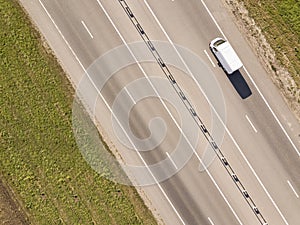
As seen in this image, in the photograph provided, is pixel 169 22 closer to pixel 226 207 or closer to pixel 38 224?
pixel 226 207

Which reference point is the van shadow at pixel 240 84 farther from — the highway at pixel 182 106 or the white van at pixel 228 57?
the white van at pixel 228 57

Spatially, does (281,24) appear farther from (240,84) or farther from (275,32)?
(240,84)

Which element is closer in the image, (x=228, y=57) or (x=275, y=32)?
(x=228, y=57)

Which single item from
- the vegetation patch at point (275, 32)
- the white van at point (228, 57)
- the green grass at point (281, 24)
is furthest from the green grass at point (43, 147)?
the green grass at point (281, 24)

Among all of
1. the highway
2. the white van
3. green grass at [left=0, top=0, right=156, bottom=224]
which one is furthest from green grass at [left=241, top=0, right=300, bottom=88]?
green grass at [left=0, top=0, right=156, bottom=224]

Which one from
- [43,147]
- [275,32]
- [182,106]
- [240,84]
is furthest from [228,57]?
[43,147]

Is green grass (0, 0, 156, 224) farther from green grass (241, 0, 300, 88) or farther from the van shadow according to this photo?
green grass (241, 0, 300, 88)
